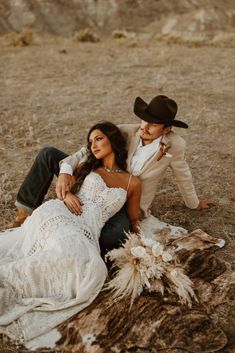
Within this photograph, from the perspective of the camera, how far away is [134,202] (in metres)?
4.26

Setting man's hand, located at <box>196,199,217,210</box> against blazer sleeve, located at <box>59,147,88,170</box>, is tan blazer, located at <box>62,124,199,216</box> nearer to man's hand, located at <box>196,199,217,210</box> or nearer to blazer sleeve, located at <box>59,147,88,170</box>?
blazer sleeve, located at <box>59,147,88,170</box>

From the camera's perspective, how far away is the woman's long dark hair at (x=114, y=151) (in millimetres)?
4203

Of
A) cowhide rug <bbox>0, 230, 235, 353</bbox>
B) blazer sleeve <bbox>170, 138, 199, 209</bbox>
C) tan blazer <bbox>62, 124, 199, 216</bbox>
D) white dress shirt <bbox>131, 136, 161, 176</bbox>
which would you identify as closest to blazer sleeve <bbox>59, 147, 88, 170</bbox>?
tan blazer <bbox>62, 124, 199, 216</bbox>

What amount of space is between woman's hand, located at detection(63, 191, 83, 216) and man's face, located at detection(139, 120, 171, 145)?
0.77 metres

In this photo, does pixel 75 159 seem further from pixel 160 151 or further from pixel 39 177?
pixel 160 151

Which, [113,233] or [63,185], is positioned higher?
[63,185]

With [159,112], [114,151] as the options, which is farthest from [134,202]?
[159,112]

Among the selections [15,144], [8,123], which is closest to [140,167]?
[15,144]

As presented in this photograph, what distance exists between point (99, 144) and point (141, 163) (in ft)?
1.39

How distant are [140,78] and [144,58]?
229 cm

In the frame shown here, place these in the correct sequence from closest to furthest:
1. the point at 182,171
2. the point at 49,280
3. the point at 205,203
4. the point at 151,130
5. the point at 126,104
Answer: the point at 49,280 < the point at 151,130 < the point at 182,171 < the point at 205,203 < the point at 126,104

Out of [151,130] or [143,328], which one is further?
[151,130]

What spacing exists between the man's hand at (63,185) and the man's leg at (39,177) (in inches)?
14.4

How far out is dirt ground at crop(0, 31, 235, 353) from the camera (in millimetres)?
5250
